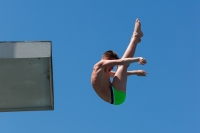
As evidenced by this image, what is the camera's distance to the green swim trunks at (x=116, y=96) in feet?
23.9

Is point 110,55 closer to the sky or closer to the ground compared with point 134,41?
closer to the ground

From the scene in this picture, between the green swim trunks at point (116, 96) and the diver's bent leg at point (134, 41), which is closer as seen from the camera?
the diver's bent leg at point (134, 41)

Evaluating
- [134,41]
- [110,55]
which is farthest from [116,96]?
[134,41]

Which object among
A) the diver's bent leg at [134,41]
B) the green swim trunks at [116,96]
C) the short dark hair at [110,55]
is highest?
the diver's bent leg at [134,41]

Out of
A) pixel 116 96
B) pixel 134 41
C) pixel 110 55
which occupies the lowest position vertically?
pixel 116 96

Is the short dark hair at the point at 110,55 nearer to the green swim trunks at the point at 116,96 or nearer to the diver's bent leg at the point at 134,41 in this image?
the diver's bent leg at the point at 134,41

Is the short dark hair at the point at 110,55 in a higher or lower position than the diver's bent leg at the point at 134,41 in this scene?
lower

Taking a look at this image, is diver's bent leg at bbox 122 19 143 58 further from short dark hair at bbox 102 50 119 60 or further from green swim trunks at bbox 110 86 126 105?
green swim trunks at bbox 110 86 126 105

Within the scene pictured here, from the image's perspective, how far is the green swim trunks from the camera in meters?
7.30

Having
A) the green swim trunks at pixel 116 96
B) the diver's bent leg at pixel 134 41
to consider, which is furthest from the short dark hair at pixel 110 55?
the green swim trunks at pixel 116 96

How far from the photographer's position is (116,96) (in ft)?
24.0

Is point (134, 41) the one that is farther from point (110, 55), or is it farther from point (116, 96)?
point (116, 96)

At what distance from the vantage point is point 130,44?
7301mm

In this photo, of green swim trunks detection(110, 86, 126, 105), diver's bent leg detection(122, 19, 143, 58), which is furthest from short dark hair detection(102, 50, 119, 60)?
green swim trunks detection(110, 86, 126, 105)
